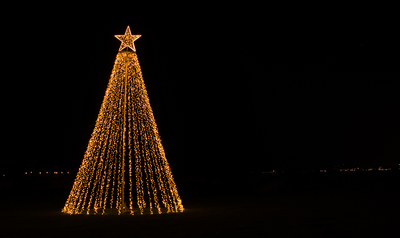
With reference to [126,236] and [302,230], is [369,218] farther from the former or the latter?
[126,236]

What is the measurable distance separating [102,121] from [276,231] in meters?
5.65

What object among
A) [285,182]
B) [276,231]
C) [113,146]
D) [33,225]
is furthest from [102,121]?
[285,182]

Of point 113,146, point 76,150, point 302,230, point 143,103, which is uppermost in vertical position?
point 76,150

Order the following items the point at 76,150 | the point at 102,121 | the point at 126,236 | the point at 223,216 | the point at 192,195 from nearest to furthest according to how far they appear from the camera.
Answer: the point at 126,236 → the point at 223,216 → the point at 102,121 → the point at 192,195 → the point at 76,150

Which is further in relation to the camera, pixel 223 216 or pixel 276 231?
pixel 223 216

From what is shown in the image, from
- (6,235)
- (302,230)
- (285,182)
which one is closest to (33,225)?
(6,235)

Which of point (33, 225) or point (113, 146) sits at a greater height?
point (113, 146)

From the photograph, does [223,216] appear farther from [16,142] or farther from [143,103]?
[16,142]

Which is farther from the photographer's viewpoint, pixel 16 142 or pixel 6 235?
pixel 16 142

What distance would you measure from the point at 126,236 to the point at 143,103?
4.97 metres

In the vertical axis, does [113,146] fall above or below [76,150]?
below

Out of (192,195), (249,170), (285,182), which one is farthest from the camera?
(249,170)

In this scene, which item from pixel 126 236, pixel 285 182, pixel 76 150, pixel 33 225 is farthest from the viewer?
pixel 76 150

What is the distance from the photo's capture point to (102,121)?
1237cm
